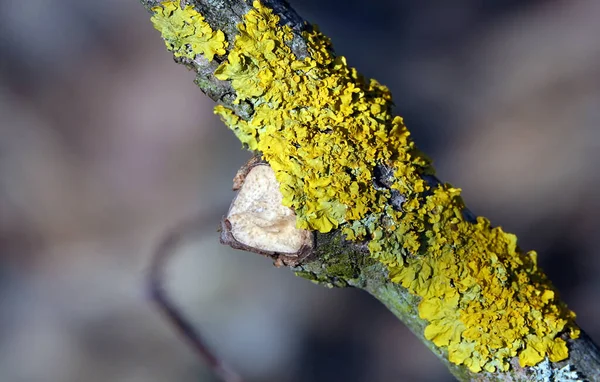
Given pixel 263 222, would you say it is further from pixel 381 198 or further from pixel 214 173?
pixel 214 173

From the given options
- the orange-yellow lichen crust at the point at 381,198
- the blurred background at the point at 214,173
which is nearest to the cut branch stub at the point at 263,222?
the orange-yellow lichen crust at the point at 381,198

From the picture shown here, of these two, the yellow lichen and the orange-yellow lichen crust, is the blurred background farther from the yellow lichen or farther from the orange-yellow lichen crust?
the yellow lichen

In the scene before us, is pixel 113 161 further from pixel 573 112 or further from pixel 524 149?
pixel 573 112

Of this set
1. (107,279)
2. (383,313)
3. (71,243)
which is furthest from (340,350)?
(71,243)

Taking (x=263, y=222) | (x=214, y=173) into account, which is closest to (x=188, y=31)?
(x=263, y=222)

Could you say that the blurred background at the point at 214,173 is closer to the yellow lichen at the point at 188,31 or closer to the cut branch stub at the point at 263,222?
the cut branch stub at the point at 263,222

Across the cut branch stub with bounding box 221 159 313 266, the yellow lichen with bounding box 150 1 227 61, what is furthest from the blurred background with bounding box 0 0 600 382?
the yellow lichen with bounding box 150 1 227 61

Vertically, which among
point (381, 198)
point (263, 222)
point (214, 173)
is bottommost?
point (263, 222)
